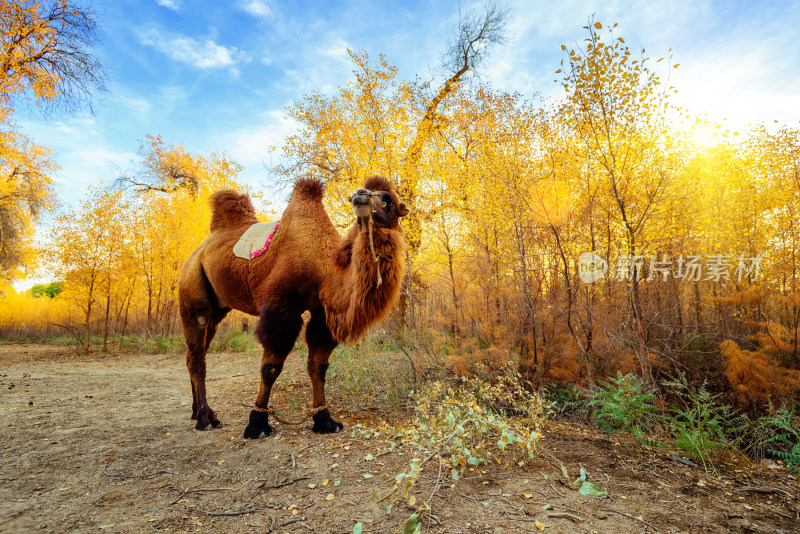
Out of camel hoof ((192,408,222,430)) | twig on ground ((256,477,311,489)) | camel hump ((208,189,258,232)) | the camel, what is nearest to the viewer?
twig on ground ((256,477,311,489))

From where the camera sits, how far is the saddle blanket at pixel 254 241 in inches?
165

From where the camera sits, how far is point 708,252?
31.1ft

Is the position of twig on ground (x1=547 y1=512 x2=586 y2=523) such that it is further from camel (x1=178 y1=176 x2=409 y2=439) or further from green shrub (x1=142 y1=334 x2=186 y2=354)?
green shrub (x1=142 y1=334 x2=186 y2=354)

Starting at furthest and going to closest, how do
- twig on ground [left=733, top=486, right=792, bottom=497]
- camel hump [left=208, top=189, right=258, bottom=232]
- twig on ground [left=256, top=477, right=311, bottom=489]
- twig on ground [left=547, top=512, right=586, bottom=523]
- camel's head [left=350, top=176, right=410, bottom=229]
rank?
1. camel hump [left=208, top=189, right=258, bottom=232]
2. camel's head [left=350, top=176, right=410, bottom=229]
3. twig on ground [left=256, top=477, right=311, bottom=489]
4. twig on ground [left=733, top=486, right=792, bottom=497]
5. twig on ground [left=547, top=512, right=586, bottom=523]

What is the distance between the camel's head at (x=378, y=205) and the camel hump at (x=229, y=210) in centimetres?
206

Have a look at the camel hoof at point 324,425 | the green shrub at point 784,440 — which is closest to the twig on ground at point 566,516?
the camel hoof at point 324,425

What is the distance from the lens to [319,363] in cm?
403

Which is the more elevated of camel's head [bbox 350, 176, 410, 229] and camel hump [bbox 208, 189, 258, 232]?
camel hump [bbox 208, 189, 258, 232]

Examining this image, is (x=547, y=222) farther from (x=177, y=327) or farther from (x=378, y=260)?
(x=177, y=327)

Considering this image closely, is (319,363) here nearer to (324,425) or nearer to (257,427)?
(324,425)

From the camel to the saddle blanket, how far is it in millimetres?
57

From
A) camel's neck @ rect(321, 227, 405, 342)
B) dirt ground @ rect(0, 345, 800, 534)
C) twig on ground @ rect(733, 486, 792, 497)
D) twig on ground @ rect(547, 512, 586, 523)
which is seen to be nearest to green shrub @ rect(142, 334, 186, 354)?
dirt ground @ rect(0, 345, 800, 534)

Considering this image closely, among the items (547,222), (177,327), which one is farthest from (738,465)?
(177,327)

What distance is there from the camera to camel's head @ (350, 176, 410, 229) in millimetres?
3389
